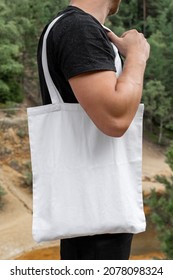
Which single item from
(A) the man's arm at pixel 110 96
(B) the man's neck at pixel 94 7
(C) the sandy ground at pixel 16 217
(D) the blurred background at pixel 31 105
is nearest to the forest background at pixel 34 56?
(D) the blurred background at pixel 31 105

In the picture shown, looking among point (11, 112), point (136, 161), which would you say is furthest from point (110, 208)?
point (11, 112)

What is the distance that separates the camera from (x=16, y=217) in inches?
316

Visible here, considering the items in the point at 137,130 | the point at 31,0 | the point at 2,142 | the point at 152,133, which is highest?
the point at 137,130

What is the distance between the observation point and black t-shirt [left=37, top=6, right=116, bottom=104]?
789 millimetres

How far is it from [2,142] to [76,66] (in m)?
8.75

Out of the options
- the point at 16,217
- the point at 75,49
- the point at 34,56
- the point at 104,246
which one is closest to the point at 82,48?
the point at 75,49

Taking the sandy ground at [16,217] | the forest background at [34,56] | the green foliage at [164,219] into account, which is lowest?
the sandy ground at [16,217]

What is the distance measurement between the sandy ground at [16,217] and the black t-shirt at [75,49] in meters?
6.29

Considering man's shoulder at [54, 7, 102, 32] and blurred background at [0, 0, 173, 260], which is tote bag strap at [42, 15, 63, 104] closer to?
man's shoulder at [54, 7, 102, 32]

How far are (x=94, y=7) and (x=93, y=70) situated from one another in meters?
0.16

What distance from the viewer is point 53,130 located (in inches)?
33.6

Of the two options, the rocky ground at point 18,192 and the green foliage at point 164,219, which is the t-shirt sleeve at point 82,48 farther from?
the rocky ground at point 18,192

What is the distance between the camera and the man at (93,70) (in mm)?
783
